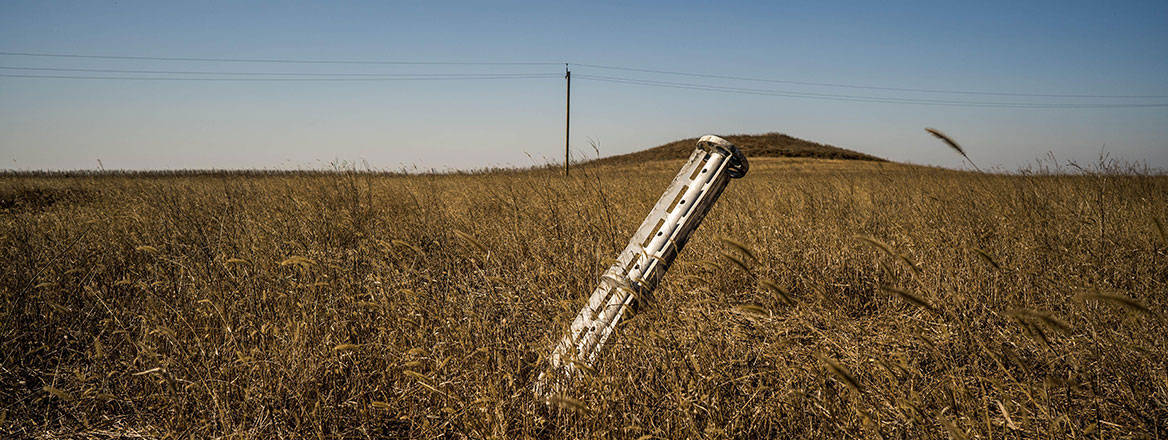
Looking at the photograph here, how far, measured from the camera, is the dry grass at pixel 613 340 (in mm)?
1387

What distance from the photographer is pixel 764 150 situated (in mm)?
31609

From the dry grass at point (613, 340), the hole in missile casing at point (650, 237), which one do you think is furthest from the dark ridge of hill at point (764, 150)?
the hole in missile casing at point (650, 237)

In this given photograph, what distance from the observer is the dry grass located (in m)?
1.39

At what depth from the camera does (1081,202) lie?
12.2 ft

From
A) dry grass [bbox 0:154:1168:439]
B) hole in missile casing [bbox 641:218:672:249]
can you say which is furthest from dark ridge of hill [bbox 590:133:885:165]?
hole in missile casing [bbox 641:218:672:249]

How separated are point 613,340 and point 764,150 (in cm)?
3241

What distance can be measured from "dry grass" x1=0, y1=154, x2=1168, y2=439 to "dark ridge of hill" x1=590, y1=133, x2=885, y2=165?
25.8m

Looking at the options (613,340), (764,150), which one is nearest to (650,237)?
(613,340)

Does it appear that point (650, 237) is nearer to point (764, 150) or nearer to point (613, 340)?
point (613, 340)

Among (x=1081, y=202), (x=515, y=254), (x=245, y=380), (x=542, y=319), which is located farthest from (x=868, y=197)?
(x=245, y=380)

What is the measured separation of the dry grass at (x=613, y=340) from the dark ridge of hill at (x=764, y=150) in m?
25.8

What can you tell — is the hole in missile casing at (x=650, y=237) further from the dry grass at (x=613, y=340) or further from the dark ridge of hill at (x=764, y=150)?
the dark ridge of hill at (x=764, y=150)

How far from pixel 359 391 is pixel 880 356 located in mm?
1710

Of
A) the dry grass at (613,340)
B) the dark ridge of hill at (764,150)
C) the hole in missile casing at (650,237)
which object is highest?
the dark ridge of hill at (764,150)
